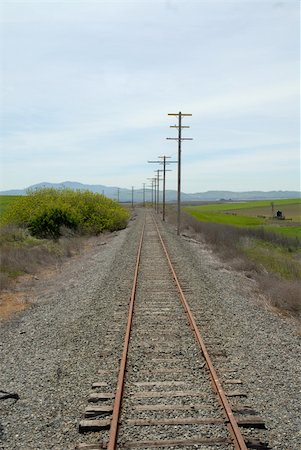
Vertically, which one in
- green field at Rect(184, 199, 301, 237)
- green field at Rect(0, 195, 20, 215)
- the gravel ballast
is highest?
green field at Rect(0, 195, 20, 215)

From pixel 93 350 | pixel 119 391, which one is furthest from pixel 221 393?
pixel 93 350

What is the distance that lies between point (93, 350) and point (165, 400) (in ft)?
8.56

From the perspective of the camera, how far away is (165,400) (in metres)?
6.46

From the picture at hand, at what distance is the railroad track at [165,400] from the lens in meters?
5.43

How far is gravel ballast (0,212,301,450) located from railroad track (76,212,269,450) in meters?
0.28

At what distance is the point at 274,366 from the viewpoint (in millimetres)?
7922

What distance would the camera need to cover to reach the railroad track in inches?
214

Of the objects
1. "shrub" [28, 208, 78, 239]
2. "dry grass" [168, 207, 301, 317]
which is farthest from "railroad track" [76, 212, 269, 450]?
"shrub" [28, 208, 78, 239]

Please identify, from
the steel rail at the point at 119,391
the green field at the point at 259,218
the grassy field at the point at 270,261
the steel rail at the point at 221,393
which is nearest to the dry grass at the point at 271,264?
the grassy field at the point at 270,261

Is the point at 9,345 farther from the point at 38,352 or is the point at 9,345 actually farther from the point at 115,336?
the point at 115,336

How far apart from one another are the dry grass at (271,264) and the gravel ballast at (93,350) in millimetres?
621

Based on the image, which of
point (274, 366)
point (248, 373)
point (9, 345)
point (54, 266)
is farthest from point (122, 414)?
point (54, 266)

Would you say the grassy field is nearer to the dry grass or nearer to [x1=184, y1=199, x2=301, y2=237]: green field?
the dry grass

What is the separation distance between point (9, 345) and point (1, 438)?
410 centimetres
